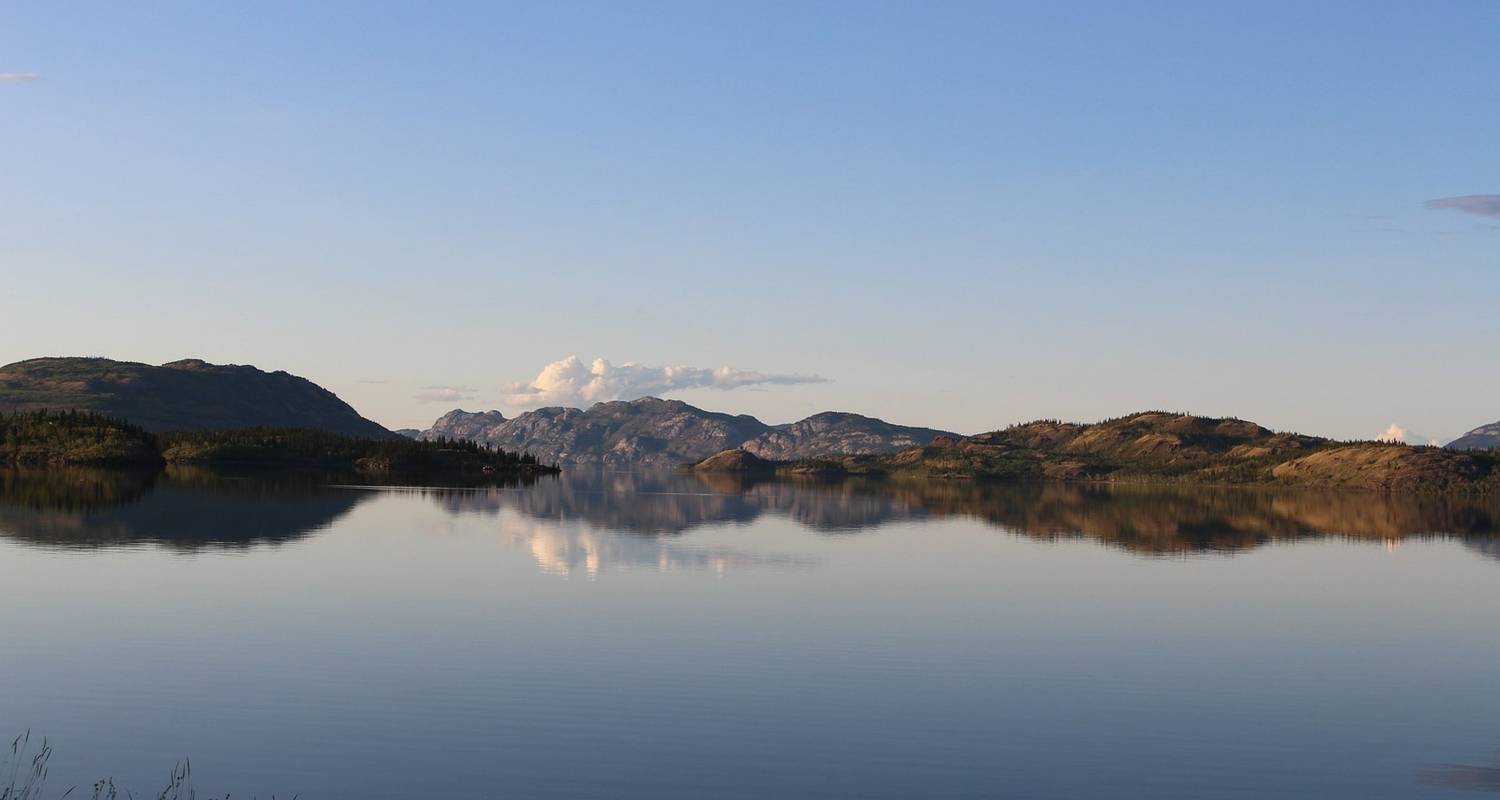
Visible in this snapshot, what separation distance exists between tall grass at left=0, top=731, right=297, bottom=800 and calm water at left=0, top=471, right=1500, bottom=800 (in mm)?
386

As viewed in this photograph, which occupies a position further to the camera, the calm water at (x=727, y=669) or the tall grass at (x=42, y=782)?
the calm water at (x=727, y=669)

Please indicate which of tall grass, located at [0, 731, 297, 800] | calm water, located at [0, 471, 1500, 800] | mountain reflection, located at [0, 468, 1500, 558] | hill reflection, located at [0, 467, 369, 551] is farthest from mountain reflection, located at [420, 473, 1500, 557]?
tall grass, located at [0, 731, 297, 800]

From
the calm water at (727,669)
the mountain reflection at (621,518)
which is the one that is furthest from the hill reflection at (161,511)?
the calm water at (727,669)

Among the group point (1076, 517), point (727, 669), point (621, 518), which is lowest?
point (727, 669)

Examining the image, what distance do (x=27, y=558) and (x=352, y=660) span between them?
31.1 metres

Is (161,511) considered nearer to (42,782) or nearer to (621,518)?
(621,518)

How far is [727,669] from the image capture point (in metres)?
38.0

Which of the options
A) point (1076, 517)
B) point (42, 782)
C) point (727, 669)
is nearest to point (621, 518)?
point (1076, 517)

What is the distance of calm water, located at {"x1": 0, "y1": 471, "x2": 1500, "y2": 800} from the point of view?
2698 cm

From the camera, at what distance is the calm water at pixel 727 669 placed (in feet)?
88.5

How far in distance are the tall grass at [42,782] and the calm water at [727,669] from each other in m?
0.39

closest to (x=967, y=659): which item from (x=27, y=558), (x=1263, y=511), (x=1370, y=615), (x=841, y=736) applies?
(x=841, y=736)

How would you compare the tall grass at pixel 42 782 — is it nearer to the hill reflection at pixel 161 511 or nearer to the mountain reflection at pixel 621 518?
the mountain reflection at pixel 621 518

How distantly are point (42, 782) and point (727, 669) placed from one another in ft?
61.2
